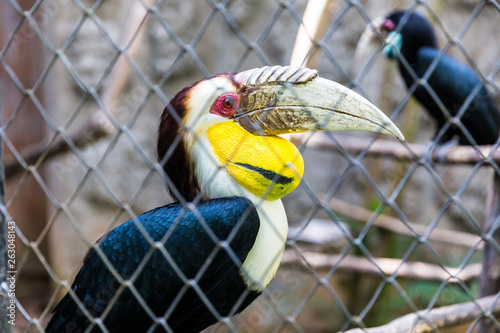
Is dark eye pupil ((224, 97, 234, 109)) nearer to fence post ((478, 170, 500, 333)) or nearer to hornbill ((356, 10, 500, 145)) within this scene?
fence post ((478, 170, 500, 333))

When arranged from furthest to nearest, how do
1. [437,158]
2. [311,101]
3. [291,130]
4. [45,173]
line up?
[45,173] → [437,158] → [291,130] → [311,101]

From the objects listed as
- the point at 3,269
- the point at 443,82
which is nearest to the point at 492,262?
the point at 443,82

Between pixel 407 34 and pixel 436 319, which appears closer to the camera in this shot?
pixel 436 319

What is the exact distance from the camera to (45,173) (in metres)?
3.18

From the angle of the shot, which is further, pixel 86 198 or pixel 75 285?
pixel 86 198

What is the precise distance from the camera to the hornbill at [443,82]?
8.77 feet

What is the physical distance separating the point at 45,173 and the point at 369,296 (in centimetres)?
191

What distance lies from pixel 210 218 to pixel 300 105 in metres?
0.33

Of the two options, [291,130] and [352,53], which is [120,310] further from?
[352,53]

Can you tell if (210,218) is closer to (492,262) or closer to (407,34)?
(492,262)

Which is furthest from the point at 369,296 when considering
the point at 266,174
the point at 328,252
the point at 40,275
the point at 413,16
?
the point at 266,174

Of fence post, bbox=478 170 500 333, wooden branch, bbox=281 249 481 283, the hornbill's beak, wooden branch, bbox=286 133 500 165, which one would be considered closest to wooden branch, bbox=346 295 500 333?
fence post, bbox=478 170 500 333

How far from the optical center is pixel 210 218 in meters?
1.36

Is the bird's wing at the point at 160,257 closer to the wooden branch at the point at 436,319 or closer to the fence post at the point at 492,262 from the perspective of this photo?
the wooden branch at the point at 436,319
